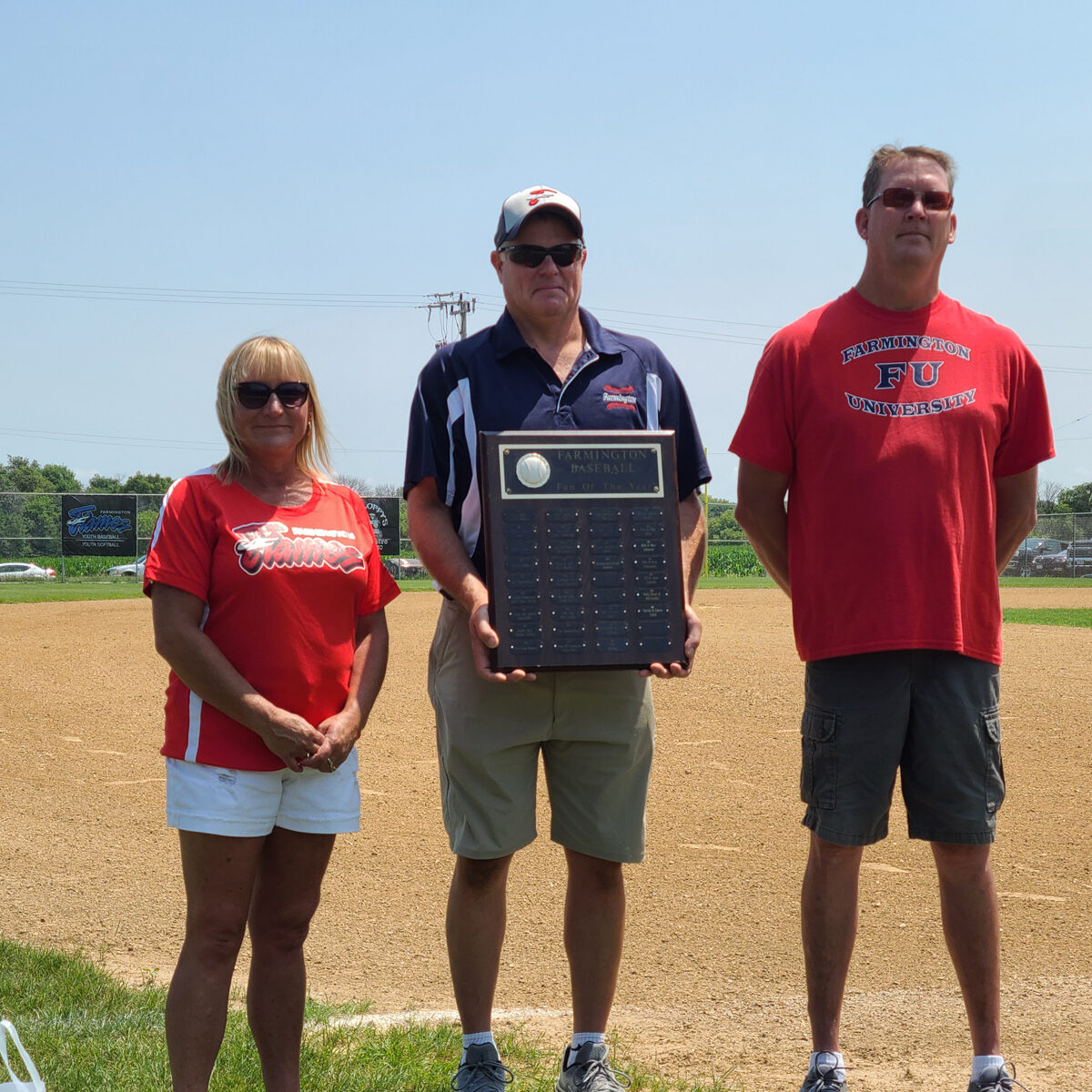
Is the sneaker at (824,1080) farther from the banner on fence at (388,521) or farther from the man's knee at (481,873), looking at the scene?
the banner on fence at (388,521)

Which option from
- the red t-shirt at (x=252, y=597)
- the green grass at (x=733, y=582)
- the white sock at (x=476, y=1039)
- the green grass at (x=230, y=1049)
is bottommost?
the green grass at (x=230, y=1049)

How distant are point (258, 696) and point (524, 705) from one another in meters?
0.78

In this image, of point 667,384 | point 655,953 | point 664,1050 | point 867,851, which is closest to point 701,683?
point 867,851

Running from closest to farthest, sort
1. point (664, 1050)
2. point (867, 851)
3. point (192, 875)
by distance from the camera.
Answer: point (192, 875) < point (664, 1050) < point (867, 851)

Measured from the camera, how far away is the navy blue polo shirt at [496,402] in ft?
11.1

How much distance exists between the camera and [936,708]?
324cm

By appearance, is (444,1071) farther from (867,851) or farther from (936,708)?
(867,851)

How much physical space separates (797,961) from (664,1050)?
1174 millimetres

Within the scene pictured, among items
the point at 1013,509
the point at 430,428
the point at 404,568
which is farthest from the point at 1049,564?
the point at 430,428

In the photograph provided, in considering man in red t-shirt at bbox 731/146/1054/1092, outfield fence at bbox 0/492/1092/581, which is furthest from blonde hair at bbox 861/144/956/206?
outfield fence at bbox 0/492/1092/581

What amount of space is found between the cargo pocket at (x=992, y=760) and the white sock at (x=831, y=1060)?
79 centimetres

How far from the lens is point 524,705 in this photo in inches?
133

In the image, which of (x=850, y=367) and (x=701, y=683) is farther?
(x=701, y=683)

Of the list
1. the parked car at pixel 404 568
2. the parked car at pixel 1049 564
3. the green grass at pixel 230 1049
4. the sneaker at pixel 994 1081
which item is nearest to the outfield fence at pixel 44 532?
the parked car at pixel 404 568
